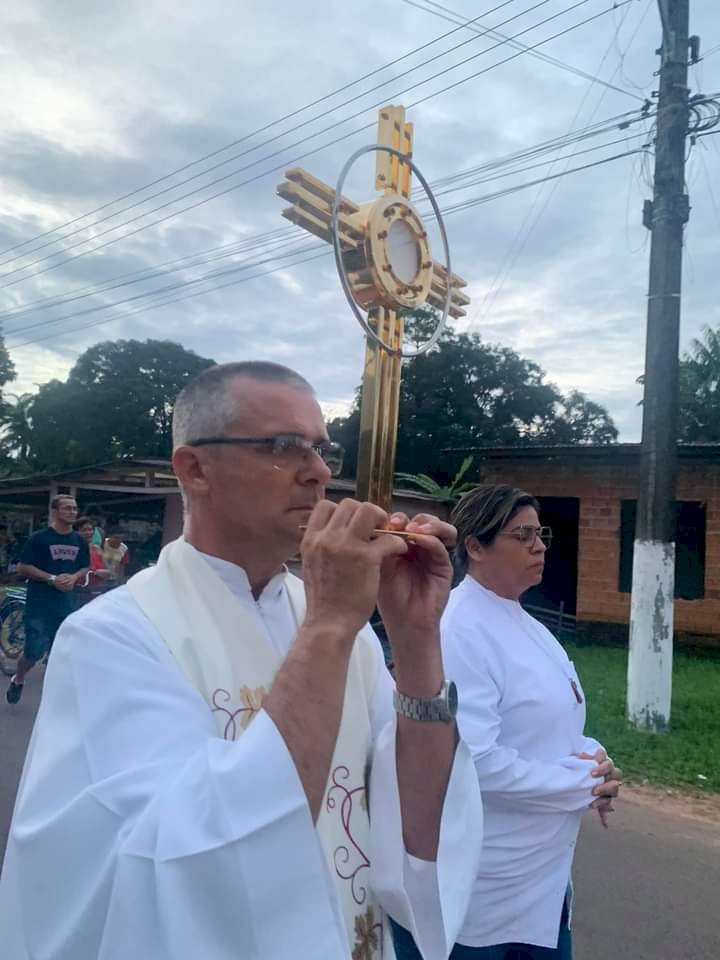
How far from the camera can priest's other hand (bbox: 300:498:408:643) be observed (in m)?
1.23

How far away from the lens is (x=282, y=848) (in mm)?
1116

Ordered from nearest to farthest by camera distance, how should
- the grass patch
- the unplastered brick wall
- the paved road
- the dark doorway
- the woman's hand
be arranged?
the woman's hand → the paved road → the grass patch → the unplastered brick wall → the dark doorway

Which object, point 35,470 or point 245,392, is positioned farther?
point 35,470

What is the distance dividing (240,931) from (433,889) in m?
0.54

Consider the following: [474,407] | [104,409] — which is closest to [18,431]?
[104,409]

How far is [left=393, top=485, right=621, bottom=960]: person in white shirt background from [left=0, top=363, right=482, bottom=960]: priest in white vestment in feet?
2.00

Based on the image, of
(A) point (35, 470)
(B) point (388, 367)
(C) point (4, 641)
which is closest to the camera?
(B) point (388, 367)

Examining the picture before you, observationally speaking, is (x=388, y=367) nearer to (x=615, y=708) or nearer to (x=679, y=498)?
(x=615, y=708)

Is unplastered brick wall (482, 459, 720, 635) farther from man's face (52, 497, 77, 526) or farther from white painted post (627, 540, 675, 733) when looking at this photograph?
man's face (52, 497, 77, 526)

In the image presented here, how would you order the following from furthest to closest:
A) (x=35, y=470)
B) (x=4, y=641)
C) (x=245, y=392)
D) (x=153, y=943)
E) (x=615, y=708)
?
1. (x=35, y=470)
2. (x=4, y=641)
3. (x=615, y=708)
4. (x=245, y=392)
5. (x=153, y=943)

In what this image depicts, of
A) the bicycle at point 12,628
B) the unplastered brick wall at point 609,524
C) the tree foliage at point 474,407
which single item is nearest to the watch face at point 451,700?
the bicycle at point 12,628

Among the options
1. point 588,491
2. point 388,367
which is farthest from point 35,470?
point 388,367

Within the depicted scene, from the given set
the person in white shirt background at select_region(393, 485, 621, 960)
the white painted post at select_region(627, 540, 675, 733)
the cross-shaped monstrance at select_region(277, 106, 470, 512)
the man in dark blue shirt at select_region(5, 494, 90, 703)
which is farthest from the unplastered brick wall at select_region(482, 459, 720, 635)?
the cross-shaped monstrance at select_region(277, 106, 470, 512)

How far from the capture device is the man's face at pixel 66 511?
7684 millimetres
